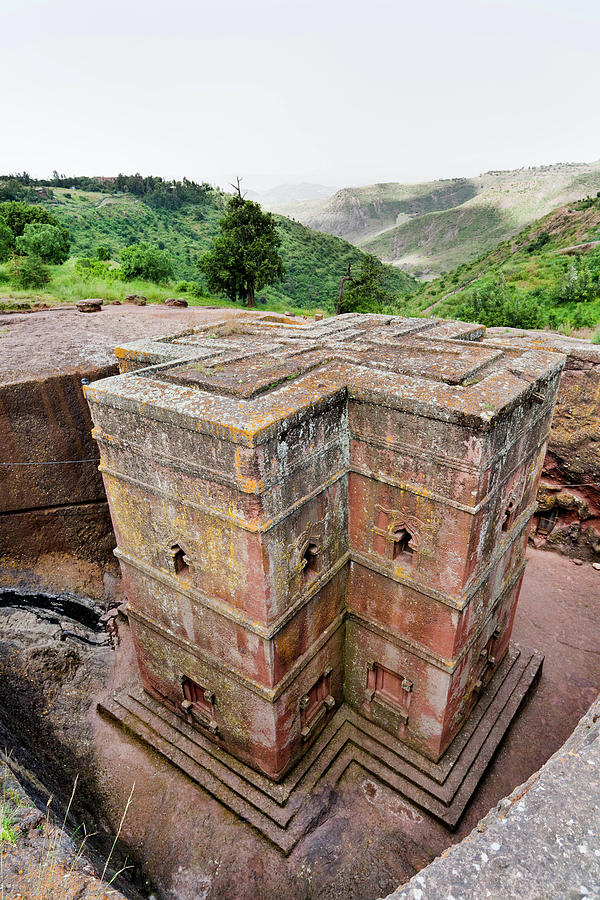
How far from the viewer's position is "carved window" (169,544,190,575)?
707cm

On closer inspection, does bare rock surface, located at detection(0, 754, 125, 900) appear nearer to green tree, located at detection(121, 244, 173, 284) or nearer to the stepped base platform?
the stepped base platform

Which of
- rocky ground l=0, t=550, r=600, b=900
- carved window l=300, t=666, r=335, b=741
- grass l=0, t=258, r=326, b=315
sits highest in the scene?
grass l=0, t=258, r=326, b=315

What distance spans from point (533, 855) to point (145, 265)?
1016 inches

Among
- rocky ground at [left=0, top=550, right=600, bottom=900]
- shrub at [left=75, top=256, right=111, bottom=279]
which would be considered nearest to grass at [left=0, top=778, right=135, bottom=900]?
rocky ground at [left=0, top=550, right=600, bottom=900]

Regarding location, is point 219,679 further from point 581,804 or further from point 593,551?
point 593,551

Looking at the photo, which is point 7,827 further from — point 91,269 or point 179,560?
point 91,269

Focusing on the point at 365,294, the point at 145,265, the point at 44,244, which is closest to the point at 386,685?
the point at 145,265

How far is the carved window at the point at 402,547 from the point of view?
700 cm

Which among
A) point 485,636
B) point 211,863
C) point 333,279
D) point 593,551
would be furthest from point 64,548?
point 333,279

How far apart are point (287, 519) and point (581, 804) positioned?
13.0 ft

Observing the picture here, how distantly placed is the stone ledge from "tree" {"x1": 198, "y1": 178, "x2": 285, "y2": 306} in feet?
79.8

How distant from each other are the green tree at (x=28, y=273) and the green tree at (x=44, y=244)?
2.44 feet

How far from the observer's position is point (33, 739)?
866 centimetres

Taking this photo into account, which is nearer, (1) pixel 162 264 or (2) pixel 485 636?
(2) pixel 485 636
